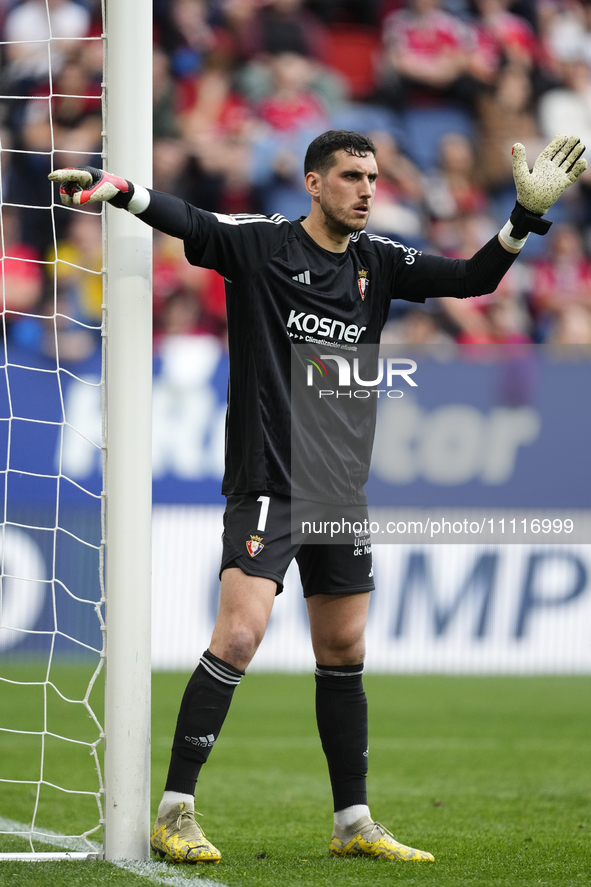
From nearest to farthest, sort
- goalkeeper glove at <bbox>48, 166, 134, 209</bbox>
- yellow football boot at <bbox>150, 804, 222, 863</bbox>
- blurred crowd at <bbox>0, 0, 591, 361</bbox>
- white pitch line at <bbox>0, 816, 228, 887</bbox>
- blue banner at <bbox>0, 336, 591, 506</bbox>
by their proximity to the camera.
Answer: white pitch line at <bbox>0, 816, 228, 887</bbox>, goalkeeper glove at <bbox>48, 166, 134, 209</bbox>, yellow football boot at <bbox>150, 804, 222, 863</bbox>, blue banner at <bbox>0, 336, 591, 506</bbox>, blurred crowd at <bbox>0, 0, 591, 361</bbox>

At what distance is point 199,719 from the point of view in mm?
2883

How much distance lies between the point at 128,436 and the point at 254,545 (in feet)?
1.46

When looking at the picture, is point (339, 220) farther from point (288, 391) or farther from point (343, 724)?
point (343, 724)

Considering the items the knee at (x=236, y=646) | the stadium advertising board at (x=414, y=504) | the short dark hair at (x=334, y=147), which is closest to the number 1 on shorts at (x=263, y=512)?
the knee at (x=236, y=646)

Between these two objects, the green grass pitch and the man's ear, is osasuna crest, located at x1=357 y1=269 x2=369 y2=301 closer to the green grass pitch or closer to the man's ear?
the man's ear

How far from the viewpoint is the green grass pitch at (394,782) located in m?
2.74

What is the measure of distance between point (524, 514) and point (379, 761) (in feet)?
10.4

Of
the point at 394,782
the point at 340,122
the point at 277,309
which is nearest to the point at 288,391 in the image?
the point at 277,309

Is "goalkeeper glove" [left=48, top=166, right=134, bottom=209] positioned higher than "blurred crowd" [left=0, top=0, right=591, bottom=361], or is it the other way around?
"blurred crowd" [left=0, top=0, right=591, bottom=361]

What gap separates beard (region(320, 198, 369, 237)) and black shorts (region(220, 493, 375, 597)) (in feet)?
2.58

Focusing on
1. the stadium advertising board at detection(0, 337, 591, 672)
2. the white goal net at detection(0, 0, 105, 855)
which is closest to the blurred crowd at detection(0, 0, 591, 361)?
the white goal net at detection(0, 0, 105, 855)

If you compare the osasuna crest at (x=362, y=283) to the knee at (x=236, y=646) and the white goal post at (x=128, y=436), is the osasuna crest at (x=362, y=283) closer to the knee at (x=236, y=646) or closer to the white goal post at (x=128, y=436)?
the white goal post at (x=128, y=436)

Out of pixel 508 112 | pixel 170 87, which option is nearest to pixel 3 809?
pixel 170 87

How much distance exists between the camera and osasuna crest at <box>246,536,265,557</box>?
9.58 feet
